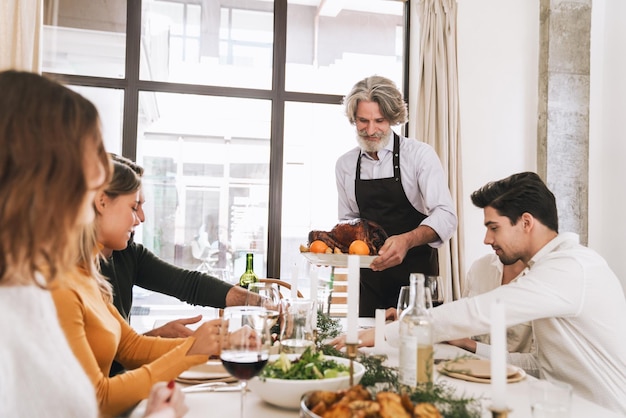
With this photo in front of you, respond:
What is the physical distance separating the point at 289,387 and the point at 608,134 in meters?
3.40

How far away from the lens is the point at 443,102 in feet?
11.8

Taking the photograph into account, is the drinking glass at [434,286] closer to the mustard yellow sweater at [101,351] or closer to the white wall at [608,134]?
the mustard yellow sweater at [101,351]

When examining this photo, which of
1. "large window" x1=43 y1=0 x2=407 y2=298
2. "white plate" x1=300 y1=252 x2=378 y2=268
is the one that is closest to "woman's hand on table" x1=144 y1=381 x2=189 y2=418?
"white plate" x1=300 y1=252 x2=378 y2=268

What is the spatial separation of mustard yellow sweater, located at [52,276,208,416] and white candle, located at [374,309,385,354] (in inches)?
18.2

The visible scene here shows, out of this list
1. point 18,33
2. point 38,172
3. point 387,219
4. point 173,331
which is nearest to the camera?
point 38,172

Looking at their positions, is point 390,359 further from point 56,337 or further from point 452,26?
point 452,26

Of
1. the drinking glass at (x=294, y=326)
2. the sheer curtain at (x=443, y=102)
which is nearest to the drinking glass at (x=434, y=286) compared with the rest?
the drinking glass at (x=294, y=326)

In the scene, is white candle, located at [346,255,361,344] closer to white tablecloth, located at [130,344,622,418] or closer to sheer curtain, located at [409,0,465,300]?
white tablecloth, located at [130,344,622,418]

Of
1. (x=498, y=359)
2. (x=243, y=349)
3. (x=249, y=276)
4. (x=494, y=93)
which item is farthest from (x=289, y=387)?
(x=494, y=93)

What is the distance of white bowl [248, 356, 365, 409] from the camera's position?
104cm

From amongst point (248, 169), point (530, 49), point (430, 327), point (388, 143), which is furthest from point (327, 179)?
point (430, 327)

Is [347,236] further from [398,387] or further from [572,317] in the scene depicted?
[398,387]

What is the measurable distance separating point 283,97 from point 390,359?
8.37ft

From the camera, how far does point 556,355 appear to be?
5.48 ft
